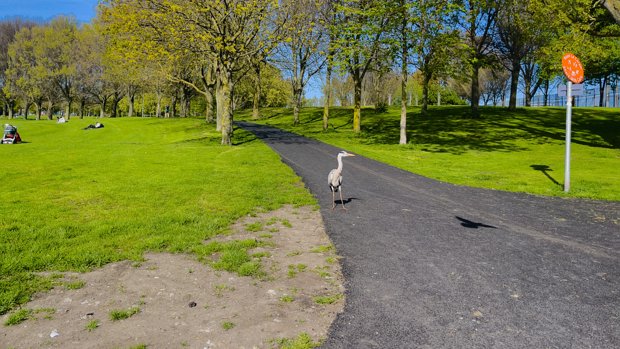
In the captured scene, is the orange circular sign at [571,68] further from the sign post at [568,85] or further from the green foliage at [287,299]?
the green foliage at [287,299]

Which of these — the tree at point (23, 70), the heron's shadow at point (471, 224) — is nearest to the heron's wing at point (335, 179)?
the heron's shadow at point (471, 224)

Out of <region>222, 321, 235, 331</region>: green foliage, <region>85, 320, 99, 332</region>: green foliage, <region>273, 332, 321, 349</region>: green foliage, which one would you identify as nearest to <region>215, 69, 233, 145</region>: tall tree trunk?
<region>85, 320, 99, 332</region>: green foliage

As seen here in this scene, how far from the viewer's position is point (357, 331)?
4.75 m

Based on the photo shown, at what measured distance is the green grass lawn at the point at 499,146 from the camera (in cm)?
1599

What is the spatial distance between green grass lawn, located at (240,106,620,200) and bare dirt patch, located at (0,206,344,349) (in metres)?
11.0

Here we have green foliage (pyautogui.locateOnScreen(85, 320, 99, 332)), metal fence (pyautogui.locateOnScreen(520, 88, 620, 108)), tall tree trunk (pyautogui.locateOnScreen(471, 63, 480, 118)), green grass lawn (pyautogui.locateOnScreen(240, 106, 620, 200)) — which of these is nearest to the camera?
green foliage (pyautogui.locateOnScreen(85, 320, 99, 332))

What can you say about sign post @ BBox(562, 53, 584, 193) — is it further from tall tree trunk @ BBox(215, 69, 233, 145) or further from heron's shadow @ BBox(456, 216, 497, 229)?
tall tree trunk @ BBox(215, 69, 233, 145)

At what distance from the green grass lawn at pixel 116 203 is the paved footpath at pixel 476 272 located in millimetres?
2948

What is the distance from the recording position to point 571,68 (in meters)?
14.0

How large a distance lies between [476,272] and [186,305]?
465 cm

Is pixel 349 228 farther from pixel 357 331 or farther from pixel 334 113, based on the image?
pixel 334 113

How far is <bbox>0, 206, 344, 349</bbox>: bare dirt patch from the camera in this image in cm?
461

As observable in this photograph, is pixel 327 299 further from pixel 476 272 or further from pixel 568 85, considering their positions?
pixel 568 85

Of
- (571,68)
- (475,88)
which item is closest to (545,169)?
(571,68)
